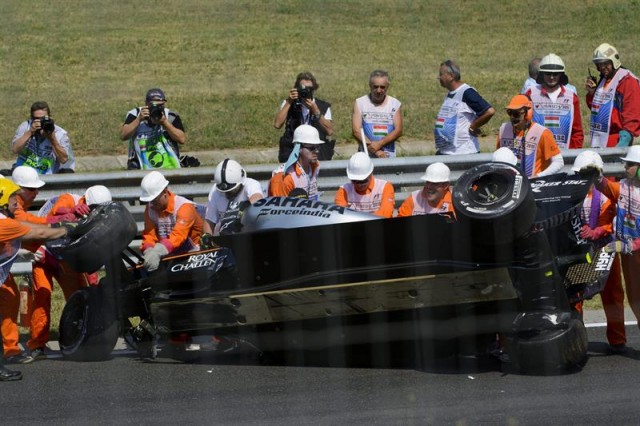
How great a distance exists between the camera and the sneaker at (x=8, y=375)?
9758mm

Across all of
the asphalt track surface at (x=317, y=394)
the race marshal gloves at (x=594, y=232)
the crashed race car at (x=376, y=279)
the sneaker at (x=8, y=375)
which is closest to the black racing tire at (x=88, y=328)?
the crashed race car at (x=376, y=279)

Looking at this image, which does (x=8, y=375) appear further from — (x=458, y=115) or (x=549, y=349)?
(x=458, y=115)

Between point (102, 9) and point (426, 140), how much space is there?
42.6ft

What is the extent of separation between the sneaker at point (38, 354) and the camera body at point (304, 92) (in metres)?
3.97

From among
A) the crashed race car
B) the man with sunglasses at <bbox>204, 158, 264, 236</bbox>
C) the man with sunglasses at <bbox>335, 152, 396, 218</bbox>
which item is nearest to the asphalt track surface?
the crashed race car

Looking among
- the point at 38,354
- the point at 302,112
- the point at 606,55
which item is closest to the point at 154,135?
the point at 302,112

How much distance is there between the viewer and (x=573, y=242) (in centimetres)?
966

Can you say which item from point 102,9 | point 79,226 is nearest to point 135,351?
point 79,226

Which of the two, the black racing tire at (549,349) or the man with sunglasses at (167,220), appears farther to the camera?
the man with sunglasses at (167,220)

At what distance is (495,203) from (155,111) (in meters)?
5.00

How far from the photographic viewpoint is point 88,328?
1027cm

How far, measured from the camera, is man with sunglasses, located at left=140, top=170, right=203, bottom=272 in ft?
35.6

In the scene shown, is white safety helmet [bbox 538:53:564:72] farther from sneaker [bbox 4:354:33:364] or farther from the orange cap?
sneaker [bbox 4:354:33:364]

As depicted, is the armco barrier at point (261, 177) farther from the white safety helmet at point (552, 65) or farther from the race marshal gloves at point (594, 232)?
the race marshal gloves at point (594, 232)
